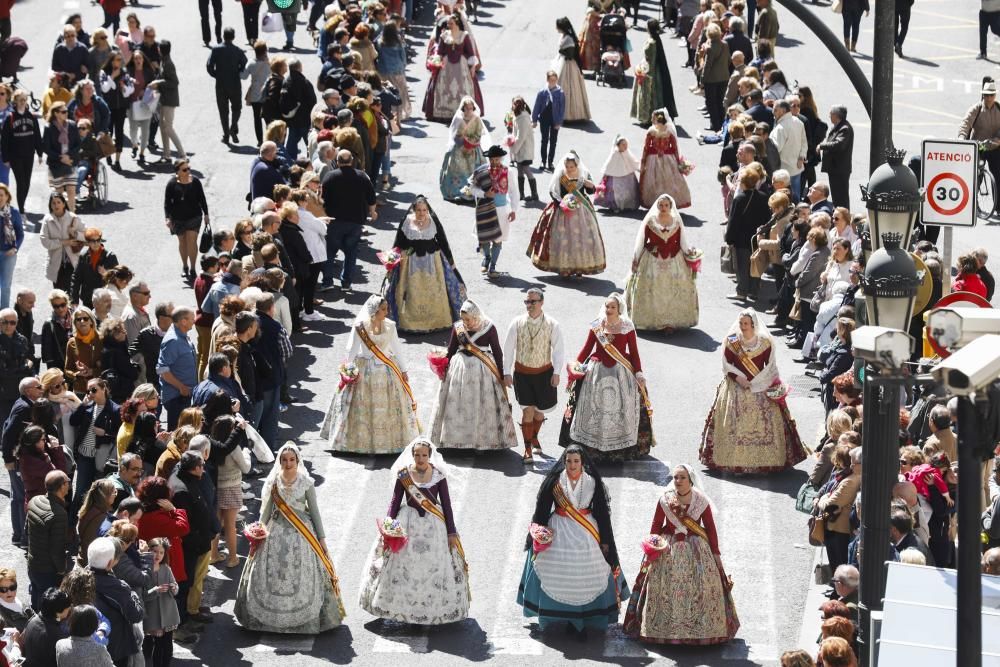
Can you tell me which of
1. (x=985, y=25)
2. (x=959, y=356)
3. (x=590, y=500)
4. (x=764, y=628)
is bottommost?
(x=764, y=628)

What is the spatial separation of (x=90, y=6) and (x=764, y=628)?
25.4 meters

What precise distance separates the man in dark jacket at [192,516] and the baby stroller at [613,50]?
19.9 metres

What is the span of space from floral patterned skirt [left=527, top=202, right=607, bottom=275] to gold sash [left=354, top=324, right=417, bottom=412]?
5.60 m

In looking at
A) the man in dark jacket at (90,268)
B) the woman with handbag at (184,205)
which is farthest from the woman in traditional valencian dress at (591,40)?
the man in dark jacket at (90,268)

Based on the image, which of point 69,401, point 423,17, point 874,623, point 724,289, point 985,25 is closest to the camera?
point 874,623

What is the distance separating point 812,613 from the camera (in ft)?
53.8

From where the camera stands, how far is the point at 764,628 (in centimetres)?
1625

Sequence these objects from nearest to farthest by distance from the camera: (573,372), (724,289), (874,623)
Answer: (874,623)
(573,372)
(724,289)

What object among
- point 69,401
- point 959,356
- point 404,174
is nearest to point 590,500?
point 69,401

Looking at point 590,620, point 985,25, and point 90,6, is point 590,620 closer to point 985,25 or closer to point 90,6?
point 985,25

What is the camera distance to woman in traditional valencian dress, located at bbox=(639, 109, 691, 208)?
89.2 feet

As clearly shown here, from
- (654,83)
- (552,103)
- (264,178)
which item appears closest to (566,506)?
(264,178)

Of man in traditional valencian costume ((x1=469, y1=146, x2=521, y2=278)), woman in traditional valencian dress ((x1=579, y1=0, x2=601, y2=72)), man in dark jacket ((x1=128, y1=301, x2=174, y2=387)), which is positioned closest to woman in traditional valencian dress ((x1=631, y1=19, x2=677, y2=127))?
woman in traditional valencian dress ((x1=579, y1=0, x2=601, y2=72))

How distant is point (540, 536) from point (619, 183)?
12474mm
